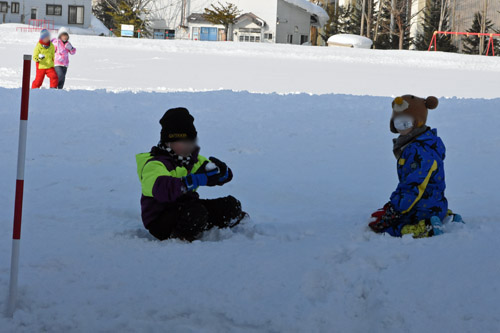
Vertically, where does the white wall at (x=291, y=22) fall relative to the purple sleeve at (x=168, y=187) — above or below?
above

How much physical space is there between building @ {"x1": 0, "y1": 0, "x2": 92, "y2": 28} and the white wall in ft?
65.7

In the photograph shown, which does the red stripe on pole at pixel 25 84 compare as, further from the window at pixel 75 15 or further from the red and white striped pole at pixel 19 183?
the window at pixel 75 15

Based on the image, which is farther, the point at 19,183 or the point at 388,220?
the point at 388,220

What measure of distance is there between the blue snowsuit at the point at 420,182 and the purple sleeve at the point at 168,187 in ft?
4.95

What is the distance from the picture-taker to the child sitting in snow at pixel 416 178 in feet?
14.4

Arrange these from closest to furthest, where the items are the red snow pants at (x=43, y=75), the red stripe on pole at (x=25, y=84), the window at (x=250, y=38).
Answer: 1. the red stripe on pole at (x=25, y=84)
2. the red snow pants at (x=43, y=75)
3. the window at (x=250, y=38)

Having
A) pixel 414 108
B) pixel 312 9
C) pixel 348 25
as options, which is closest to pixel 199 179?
pixel 414 108

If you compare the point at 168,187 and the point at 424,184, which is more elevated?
the point at 424,184

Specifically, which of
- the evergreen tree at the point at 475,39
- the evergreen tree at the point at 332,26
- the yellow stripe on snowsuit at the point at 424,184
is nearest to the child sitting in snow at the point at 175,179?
the yellow stripe on snowsuit at the point at 424,184

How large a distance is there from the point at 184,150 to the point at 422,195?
1650mm

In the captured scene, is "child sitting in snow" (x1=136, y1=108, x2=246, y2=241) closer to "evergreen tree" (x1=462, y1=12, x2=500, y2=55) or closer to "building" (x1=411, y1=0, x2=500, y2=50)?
"evergreen tree" (x1=462, y1=12, x2=500, y2=55)

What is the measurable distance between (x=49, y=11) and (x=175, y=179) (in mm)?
61711

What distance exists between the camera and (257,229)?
→ 471 centimetres

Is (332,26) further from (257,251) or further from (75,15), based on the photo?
(257,251)
